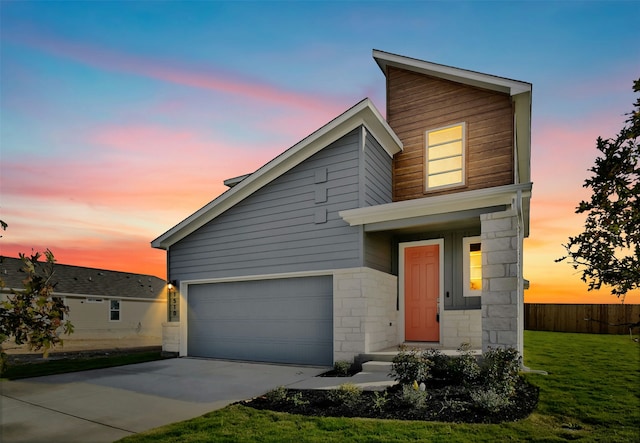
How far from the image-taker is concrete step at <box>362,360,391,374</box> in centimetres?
860

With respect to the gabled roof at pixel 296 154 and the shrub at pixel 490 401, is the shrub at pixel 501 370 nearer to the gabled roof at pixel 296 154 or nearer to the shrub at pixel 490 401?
the shrub at pixel 490 401

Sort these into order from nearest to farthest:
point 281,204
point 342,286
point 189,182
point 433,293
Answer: point 342,286 < point 433,293 < point 281,204 < point 189,182

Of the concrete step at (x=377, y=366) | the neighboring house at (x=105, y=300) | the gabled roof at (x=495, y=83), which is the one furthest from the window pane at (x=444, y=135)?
the neighboring house at (x=105, y=300)

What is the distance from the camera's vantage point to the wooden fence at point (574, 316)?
1811 centimetres

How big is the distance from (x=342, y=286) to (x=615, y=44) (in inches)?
293

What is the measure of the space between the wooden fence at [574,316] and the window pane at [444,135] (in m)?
12.2

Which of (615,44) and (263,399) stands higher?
(615,44)

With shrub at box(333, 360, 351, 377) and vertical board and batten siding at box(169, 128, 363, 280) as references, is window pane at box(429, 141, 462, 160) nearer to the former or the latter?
vertical board and batten siding at box(169, 128, 363, 280)

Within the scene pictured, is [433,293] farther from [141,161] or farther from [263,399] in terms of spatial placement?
[141,161]

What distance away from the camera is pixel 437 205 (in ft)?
30.0

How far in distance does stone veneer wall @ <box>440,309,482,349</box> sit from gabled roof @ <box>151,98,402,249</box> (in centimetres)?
475

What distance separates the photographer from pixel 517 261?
26.1 feet

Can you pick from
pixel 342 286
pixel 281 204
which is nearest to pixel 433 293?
pixel 342 286

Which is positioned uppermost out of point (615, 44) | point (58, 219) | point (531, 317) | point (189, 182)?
point (615, 44)
